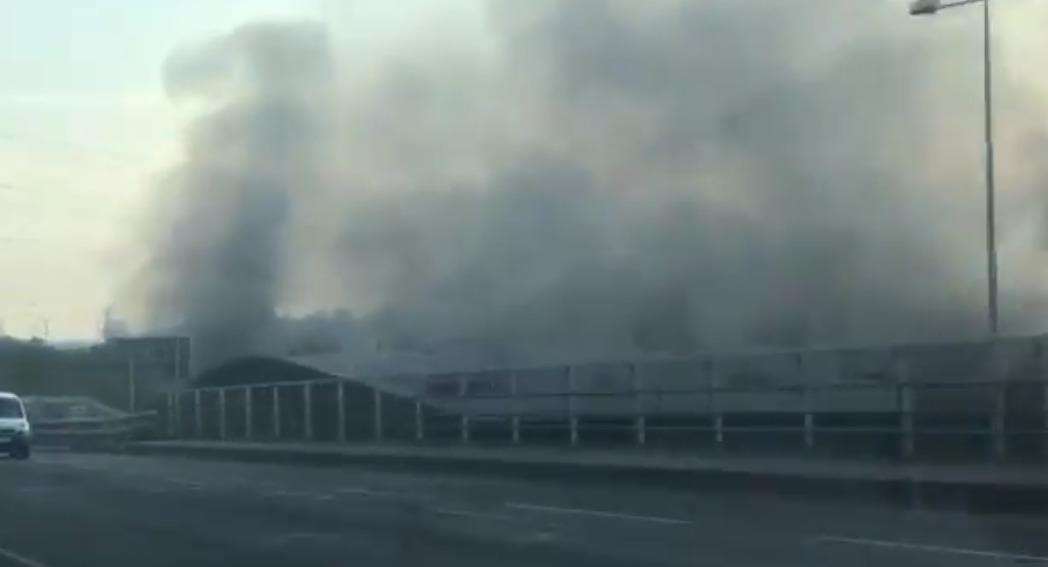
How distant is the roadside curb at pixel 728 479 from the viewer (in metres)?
20.3

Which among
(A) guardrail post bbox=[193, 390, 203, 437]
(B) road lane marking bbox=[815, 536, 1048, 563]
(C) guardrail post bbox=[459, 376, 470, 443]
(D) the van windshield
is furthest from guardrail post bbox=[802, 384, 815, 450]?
(A) guardrail post bbox=[193, 390, 203, 437]

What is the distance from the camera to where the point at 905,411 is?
79.6ft

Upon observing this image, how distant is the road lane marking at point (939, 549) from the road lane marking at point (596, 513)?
8.93ft

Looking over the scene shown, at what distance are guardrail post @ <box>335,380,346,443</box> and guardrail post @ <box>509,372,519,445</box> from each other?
5.76m

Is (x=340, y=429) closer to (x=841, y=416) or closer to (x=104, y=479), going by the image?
(x=104, y=479)

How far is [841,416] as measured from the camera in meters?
27.5

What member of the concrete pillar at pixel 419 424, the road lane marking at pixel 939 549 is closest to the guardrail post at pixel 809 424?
the road lane marking at pixel 939 549

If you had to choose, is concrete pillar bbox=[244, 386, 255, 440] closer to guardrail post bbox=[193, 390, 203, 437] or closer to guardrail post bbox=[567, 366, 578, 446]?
guardrail post bbox=[193, 390, 203, 437]

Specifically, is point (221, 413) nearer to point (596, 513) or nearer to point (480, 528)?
point (596, 513)

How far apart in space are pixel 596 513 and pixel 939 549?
601cm

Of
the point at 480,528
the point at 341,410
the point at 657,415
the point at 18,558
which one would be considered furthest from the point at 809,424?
the point at 341,410

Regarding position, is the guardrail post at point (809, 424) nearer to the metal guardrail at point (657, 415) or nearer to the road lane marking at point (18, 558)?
the metal guardrail at point (657, 415)

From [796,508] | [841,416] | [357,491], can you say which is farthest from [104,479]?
[796,508]

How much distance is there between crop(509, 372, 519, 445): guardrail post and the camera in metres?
34.3
